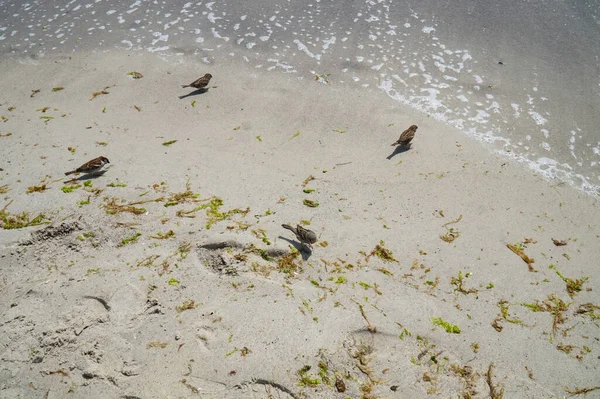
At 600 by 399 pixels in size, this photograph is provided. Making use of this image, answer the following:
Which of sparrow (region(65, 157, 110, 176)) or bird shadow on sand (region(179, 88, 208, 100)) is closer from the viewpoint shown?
sparrow (region(65, 157, 110, 176))

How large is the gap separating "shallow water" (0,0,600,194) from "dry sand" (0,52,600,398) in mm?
684

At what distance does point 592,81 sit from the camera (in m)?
6.54

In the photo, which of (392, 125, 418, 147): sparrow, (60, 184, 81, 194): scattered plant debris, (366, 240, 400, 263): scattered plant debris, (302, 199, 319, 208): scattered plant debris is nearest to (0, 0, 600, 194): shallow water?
(392, 125, 418, 147): sparrow

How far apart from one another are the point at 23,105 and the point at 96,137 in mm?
1686

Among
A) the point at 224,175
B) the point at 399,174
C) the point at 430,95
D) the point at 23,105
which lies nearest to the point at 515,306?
the point at 399,174

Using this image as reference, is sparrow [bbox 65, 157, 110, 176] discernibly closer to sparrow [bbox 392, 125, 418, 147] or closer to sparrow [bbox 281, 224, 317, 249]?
sparrow [bbox 281, 224, 317, 249]

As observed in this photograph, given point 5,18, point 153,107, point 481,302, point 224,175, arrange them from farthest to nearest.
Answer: point 5,18
point 153,107
point 224,175
point 481,302

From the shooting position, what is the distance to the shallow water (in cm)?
586

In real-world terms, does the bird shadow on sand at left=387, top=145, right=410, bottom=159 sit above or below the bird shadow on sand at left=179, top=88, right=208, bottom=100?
below

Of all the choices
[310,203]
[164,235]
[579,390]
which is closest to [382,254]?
[310,203]

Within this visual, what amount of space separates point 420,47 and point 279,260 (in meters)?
5.34

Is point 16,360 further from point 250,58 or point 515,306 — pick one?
point 250,58

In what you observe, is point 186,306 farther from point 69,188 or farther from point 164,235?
point 69,188

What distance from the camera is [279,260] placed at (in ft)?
12.4
